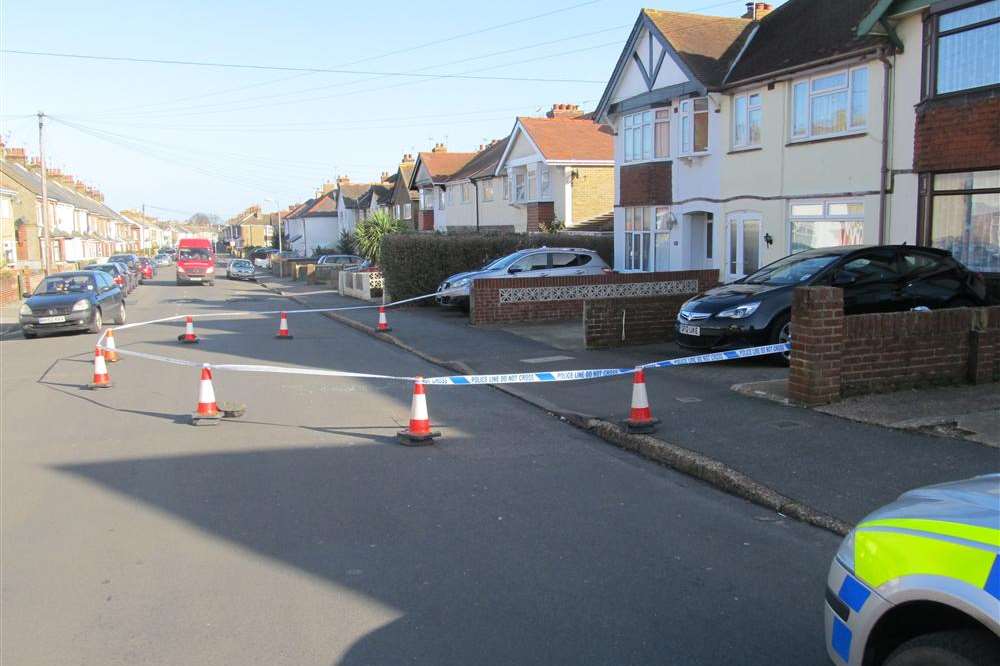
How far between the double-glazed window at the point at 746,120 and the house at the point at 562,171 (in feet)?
37.5

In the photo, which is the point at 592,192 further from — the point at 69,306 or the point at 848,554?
the point at 848,554

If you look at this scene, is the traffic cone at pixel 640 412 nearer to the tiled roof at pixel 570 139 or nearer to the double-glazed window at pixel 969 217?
the double-glazed window at pixel 969 217

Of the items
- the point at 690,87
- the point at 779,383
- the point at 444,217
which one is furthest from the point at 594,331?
the point at 444,217

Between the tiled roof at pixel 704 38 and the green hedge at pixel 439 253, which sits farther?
the green hedge at pixel 439 253

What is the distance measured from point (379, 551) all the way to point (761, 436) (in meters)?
3.98

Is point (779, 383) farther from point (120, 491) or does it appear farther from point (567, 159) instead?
point (567, 159)

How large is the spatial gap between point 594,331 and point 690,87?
1028 cm

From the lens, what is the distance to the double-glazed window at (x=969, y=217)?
14078mm

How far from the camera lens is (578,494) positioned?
6.58 m

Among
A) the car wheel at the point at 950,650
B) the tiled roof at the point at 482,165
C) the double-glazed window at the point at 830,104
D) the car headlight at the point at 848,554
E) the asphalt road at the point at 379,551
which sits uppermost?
the tiled roof at the point at 482,165

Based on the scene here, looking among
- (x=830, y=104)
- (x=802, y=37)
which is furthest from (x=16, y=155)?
(x=830, y=104)

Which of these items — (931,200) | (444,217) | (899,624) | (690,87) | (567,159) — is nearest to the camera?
(899,624)

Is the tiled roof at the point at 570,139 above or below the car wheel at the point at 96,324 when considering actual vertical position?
above

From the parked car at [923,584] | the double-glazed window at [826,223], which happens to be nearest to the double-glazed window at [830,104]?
the double-glazed window at [826,223]
